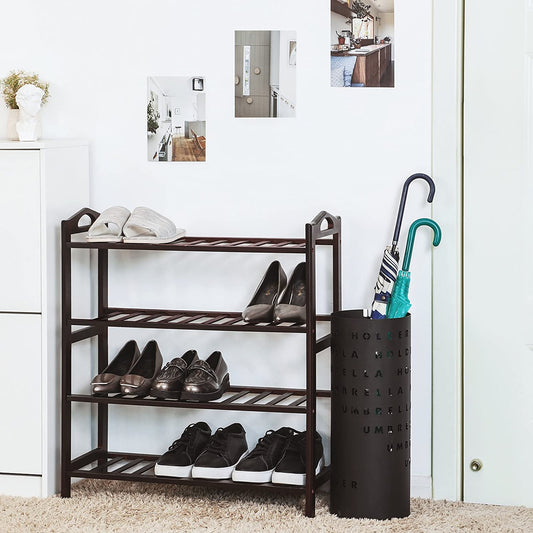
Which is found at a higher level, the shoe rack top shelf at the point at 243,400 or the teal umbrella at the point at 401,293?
the teal umbrella at the point at 401,293

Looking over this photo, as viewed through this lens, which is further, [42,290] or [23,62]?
[23,62]

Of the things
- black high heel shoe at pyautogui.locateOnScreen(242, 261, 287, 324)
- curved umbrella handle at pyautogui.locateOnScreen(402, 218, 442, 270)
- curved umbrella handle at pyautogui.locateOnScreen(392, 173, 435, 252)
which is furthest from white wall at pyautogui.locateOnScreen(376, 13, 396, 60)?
black high heel shoe at pyautogui.locateOnScreen(242, 261, 287, 324)

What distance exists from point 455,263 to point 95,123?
1.25m

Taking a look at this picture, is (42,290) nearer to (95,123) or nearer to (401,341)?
(95,123)

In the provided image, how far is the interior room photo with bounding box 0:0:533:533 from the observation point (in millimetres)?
2676

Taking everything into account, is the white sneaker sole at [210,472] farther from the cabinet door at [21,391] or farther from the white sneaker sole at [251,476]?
the cabinet door at [21,391]

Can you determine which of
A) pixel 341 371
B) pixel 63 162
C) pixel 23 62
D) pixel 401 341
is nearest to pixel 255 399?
pixel 341 371

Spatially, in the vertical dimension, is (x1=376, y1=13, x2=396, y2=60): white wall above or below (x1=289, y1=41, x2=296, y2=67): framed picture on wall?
above

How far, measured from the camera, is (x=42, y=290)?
2.79 m

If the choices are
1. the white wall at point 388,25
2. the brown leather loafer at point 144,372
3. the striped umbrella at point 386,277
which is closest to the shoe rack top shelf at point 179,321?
the brown leather loafer at point 144,372

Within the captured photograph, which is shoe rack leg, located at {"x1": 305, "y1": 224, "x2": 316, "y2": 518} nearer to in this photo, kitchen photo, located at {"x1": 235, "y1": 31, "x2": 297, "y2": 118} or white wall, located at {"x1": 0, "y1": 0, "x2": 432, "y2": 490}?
white wall, located at {"x1": 0, "y1": 0, "x2": 432, "y2": 490}

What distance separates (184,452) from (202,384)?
0.24 metres

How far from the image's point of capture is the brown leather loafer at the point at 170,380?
2734 millimetres

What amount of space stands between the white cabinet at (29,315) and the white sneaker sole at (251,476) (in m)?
0.60
